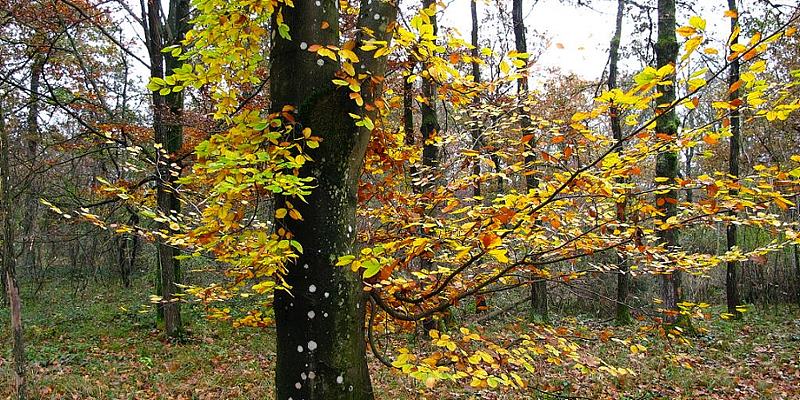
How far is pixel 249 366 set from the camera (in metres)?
8.25

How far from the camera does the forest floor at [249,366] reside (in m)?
6.57

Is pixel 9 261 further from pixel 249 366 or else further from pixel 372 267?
pixel 372 267

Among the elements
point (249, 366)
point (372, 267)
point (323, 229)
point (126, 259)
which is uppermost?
point (323, 229)

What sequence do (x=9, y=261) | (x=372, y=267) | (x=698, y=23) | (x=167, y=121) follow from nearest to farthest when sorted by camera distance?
(x=698, y=23)
(x=372, y=267)
(x=9, y=261)
(x=167, y=121)

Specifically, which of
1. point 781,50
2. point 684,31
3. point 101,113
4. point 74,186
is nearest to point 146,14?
point 101,113

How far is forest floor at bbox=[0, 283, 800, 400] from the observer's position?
21.6 feet

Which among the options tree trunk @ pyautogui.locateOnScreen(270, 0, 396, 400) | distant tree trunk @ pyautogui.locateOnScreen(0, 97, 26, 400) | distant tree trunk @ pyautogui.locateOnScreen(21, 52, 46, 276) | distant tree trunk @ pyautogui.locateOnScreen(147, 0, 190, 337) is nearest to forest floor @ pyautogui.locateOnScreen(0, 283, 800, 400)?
distant tree trunk @ pyautogui.locateOnScreen(147, 0, 190, 337)

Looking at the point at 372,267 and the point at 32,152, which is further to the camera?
the point at 32,152

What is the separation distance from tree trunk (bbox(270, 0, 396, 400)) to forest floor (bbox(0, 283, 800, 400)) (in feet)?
11.8

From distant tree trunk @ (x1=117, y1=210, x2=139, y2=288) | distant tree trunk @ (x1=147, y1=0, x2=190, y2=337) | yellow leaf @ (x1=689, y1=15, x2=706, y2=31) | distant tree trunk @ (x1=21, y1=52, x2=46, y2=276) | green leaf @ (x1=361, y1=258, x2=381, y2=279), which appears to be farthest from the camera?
distant tree trunk @ (x1=117, y1=210, x2=139, y2=288)

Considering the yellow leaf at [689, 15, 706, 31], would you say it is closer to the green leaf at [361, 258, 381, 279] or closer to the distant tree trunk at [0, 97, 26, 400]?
the green leaf at [361, 258, 381, 279]

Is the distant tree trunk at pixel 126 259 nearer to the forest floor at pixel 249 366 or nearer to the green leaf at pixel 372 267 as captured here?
the forest floor at pixel 249 366

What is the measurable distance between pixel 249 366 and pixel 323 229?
7046mm

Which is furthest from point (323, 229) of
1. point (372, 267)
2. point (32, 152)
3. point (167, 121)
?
point (32, 152)
